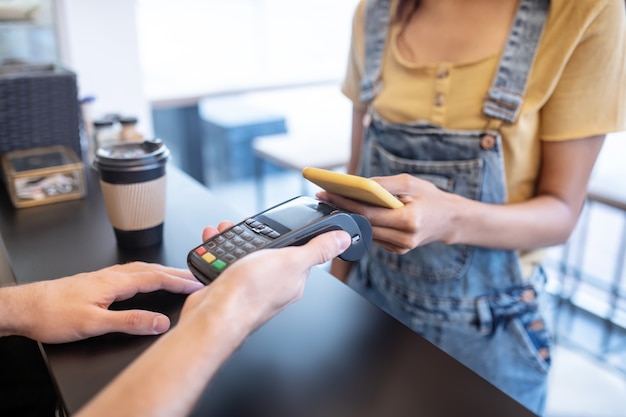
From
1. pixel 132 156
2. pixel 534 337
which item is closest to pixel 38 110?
pixel 132 156

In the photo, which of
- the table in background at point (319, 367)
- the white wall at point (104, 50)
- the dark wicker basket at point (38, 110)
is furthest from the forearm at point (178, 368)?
the white wall at point (104, 50)

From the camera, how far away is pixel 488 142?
0.86 meters

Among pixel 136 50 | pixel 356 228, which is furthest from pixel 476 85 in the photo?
pixel 136 50

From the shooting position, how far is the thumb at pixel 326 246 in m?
0.53

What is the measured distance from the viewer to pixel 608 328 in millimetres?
2146

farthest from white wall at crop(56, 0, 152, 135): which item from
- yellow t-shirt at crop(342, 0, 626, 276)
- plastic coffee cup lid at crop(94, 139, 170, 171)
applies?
yellow t-shirt at crop(342, 0, 626, 276)

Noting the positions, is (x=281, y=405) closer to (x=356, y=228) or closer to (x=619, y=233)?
(x=356, y=228)

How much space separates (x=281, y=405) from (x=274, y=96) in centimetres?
296

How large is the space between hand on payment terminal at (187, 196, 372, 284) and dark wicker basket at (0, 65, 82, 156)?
2.33 feet

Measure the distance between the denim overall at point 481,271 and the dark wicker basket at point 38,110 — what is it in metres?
0.66

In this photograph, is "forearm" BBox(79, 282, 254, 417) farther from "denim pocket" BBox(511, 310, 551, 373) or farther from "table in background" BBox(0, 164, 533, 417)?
"denim pocket" BBox(511, 310, 551, 373)

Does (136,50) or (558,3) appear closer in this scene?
(558,3)

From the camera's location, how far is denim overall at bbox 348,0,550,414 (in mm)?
852

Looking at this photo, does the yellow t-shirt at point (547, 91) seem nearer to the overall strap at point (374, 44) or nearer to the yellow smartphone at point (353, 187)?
the overall strap at point (374, 44)
